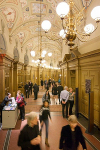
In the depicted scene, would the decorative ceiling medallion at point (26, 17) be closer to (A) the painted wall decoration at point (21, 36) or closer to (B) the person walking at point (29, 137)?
(A) the painted wall decoration at point (21, 36)

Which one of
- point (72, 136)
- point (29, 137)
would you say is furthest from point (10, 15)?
point (72, 136)

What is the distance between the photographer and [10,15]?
9.59 meters

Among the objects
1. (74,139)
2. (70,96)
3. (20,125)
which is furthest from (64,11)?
(20,125)

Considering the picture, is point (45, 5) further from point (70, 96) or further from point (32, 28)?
point (70, 96)

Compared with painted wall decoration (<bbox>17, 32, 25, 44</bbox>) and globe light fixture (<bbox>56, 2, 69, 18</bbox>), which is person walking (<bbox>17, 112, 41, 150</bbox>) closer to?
globe light fixture (<bbox>56, 2, 69, 18</bbox>)

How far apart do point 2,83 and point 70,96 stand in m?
3.67

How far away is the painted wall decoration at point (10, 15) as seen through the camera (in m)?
A: 9.01

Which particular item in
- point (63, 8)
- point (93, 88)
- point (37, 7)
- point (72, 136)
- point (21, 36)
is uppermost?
point (37, 7)

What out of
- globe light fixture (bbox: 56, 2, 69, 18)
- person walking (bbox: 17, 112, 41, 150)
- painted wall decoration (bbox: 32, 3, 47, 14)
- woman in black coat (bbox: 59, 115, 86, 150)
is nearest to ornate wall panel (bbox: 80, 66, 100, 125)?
globe light fixture (bbox: 56, 2, 69, 18)

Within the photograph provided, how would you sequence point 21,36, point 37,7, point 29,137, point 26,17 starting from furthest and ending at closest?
point 21,36 → point 26,17 → point 37,7 → point 29,137

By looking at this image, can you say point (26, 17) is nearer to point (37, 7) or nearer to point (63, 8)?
point (37, 7)

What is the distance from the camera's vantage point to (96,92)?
579 centimetres

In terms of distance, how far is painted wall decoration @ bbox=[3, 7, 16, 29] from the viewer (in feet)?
29.6

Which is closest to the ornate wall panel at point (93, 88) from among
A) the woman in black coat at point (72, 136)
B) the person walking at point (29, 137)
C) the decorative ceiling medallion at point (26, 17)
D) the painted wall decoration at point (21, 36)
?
the woman in black coat at point (72, 136)
